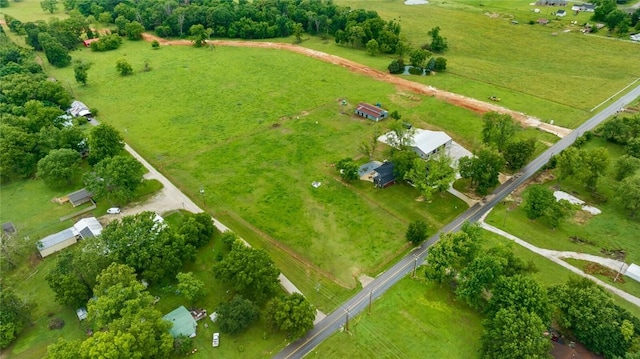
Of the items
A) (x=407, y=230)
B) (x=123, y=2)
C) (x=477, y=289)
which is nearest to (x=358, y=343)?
(x=477, y=289)

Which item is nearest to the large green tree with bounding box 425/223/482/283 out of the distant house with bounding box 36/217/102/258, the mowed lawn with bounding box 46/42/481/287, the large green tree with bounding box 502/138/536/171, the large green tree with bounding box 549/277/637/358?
the mowed lawn with bounding box 46/42/481/287

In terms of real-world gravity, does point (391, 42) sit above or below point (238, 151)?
above

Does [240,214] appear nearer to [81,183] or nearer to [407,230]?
[407,230]

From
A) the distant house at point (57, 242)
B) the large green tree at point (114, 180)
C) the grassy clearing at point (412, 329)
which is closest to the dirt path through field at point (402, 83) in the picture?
the grassy clearing at point (412, 329)

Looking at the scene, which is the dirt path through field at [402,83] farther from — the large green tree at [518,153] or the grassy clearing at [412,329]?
the grassy clearing at [412,329]

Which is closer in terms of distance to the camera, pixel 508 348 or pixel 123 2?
pixel 508 348

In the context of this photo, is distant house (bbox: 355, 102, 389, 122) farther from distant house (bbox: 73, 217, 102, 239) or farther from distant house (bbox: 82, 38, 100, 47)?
distant house (bbox: 82, 38, 100, 47)
